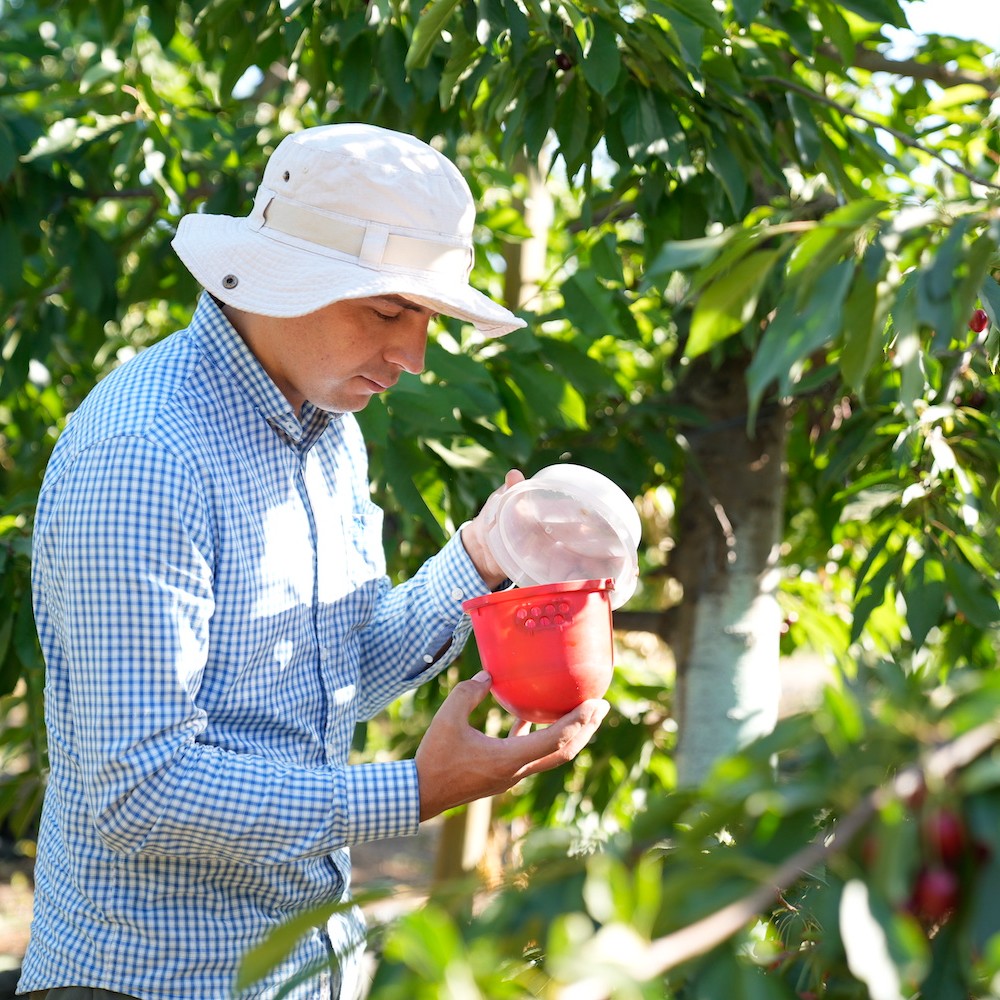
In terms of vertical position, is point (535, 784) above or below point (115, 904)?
below

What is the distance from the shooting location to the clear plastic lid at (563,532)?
179cm

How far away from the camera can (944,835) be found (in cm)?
71

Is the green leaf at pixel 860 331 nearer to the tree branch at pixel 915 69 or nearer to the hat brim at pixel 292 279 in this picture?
the hat brim at pixel 292 279

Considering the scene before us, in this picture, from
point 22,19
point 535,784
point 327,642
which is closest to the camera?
point 327,642

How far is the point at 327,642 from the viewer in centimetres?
168

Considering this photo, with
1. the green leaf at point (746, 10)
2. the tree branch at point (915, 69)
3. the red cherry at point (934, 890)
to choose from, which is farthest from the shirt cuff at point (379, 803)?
the tree branch at point (915, 69)

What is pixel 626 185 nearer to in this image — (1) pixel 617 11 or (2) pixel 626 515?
(1) pixel 617 11

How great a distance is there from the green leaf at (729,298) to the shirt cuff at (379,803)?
70 centimetres

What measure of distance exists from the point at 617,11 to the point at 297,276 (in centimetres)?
79

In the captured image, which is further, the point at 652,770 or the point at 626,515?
the point at 652,770

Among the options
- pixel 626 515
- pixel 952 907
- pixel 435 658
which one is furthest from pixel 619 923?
pixel 435 658

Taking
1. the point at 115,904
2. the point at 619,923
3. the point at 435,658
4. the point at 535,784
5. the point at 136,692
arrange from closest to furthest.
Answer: the point at 619,923, the point at 136,692, the point at 115,904, the point at 435,658, the point at 535,784

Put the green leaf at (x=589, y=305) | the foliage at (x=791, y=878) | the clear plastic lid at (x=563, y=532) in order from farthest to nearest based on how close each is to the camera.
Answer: the green leaf at (x=589, y=305) < the clear plastic lid at (x=563, y=532) < the foliage at (x=791, y=878)

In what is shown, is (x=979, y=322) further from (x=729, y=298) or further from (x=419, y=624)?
(x=729, y=298)
